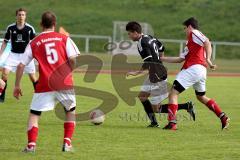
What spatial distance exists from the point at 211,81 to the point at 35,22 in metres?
25.1

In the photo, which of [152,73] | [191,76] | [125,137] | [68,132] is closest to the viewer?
[68,132]

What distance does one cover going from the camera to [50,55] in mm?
9617

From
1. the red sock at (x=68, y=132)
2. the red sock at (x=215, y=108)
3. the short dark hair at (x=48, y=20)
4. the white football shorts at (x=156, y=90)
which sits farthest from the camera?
the white football shorts at (x=156, y=90)

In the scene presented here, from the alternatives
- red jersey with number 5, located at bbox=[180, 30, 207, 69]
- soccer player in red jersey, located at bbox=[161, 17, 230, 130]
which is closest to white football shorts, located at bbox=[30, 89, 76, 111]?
soccer player in red jersey, located at bbox=[161, 17, 230, 130]

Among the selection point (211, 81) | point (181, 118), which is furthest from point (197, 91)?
point (211, 81)

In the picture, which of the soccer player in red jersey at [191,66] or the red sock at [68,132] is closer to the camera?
the red sock at [68,132]

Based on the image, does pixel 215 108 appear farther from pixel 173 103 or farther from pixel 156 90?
pixel 156 90

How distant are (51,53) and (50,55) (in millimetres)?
35

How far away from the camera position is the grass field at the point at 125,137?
980 centimetres

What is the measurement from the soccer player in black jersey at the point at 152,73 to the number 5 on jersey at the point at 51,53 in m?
3.37

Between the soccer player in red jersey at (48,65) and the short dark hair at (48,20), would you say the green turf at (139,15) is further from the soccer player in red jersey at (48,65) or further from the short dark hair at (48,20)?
the short dark hair at (48,20)

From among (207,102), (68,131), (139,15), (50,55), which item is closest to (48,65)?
(50,55)

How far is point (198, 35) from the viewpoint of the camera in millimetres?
12680

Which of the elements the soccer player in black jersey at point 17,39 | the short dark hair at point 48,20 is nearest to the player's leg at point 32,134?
the short dark hair at point 48,20
